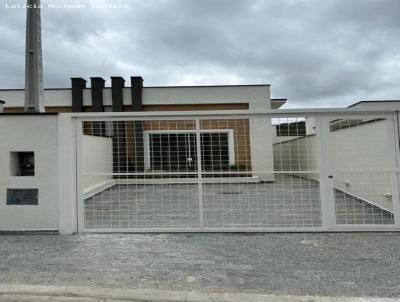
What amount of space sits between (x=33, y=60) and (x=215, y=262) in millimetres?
6821

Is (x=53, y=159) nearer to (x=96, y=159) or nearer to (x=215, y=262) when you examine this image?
(x=215, y=262)

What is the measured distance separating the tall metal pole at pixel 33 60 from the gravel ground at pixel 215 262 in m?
3.68

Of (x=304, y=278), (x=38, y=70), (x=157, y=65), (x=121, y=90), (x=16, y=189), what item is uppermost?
(x=157, y=65)

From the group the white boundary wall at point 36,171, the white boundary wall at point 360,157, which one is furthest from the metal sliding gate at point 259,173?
the white boundary wall at point 36,171

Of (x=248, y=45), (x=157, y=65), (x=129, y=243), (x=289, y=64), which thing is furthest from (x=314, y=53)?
(x=129, y=243)

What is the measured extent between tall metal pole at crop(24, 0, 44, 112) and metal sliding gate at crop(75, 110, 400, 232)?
221 cm

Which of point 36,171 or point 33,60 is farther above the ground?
point 33,60

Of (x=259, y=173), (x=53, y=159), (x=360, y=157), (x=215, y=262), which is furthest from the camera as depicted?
(x=360, y=157)

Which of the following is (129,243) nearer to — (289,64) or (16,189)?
(16,189)

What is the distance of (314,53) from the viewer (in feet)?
43.1

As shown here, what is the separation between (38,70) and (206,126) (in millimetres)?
4563

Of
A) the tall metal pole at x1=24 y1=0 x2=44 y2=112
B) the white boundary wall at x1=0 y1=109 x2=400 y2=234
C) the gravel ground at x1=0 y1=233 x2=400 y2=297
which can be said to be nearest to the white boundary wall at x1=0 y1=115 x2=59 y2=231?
the white boundary wall at x1=0 y1=109 x2=400 y2=234

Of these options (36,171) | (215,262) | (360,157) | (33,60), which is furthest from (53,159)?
(360,157)

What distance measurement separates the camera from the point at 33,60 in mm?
7371
